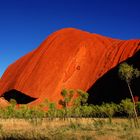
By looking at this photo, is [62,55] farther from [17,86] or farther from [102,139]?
[102,139]

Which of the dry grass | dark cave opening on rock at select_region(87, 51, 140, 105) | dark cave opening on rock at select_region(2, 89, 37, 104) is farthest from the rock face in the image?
the dry grass

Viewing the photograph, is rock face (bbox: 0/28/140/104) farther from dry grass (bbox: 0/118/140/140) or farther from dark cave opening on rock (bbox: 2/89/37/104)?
dry grass (bbox: 0/118/140/140)

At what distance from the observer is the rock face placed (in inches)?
4294

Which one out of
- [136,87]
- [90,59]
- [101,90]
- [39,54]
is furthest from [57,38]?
[136,87]

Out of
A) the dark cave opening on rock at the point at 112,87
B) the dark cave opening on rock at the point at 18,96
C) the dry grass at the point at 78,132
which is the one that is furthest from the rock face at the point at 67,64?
the dry grass at the point at 78,132

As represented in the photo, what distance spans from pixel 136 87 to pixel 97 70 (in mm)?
26797

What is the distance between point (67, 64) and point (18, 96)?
21.4 metres

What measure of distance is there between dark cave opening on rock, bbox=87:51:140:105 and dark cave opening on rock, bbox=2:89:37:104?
71.9ft

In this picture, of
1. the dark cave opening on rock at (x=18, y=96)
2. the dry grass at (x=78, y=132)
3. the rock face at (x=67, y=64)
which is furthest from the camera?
the dark cave opening on rock at (x=18, y=96)

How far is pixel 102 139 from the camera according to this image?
2408cm

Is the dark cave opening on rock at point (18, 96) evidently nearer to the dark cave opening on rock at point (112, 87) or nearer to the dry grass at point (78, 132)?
the dark cave opening on rock at point (112, 87)

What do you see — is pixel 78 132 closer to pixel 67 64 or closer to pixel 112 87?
pixel 112 87

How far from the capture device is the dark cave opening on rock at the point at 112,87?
9146 centimetres

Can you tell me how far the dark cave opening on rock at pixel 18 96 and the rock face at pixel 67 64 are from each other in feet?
1.90
